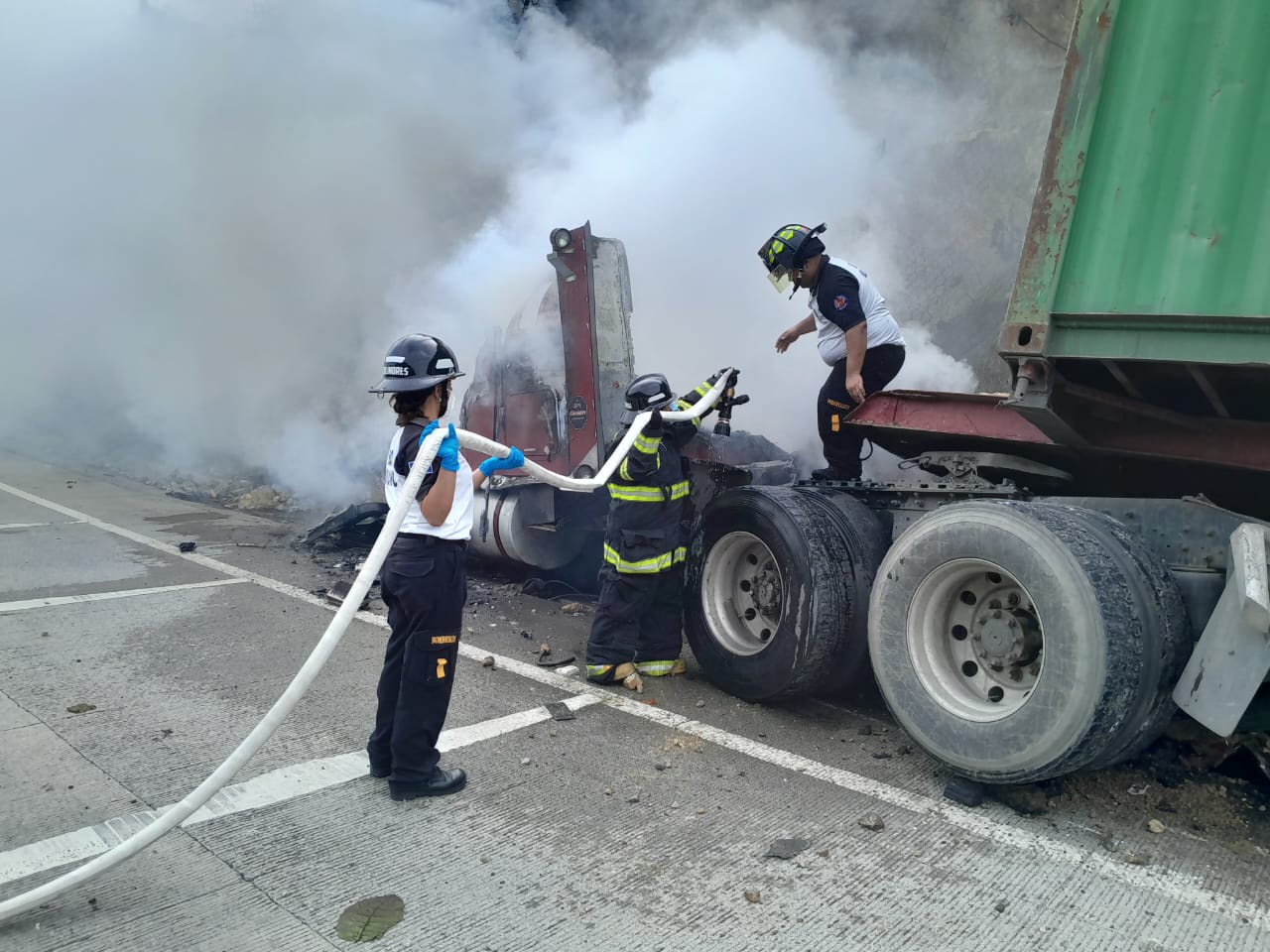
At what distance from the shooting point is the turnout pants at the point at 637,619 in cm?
443

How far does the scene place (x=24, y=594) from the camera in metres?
5.75

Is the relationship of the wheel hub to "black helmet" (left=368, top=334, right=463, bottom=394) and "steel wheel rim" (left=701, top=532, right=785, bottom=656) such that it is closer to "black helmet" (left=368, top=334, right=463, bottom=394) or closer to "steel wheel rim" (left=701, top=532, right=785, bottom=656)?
"steel wheel rim" (left=701, top=532, right=785, bottom=656)

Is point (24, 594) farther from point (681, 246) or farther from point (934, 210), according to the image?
point (934, 210)

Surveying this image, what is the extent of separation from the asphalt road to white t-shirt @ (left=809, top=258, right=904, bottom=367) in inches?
72.5

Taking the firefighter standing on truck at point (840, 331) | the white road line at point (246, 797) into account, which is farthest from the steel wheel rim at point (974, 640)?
the white road line at point (246, 797)

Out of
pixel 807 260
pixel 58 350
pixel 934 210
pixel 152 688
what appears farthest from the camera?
pixel 58 350

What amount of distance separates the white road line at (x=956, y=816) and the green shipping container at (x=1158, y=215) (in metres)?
1.50

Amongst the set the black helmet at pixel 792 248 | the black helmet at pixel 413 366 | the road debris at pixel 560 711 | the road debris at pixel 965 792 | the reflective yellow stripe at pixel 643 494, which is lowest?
the road debris at pixel 560 711

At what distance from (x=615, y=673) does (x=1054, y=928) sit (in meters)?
2.36

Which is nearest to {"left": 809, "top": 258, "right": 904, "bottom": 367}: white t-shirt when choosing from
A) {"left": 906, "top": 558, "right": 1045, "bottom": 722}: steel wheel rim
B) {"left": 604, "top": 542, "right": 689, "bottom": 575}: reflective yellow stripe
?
{"left": 604, "top": 542, "right": 689, "bottom": 575}: reflective yellow stripe

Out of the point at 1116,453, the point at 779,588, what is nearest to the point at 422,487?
the point at 779,588

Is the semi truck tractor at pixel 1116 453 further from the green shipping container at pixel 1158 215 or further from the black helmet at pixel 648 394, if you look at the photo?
the black helmet at pixel 648 394

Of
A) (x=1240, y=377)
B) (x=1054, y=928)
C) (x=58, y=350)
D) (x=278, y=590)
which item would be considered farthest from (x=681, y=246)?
(x=58, y=350)

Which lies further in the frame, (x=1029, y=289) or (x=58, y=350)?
(x=58, y=350)
